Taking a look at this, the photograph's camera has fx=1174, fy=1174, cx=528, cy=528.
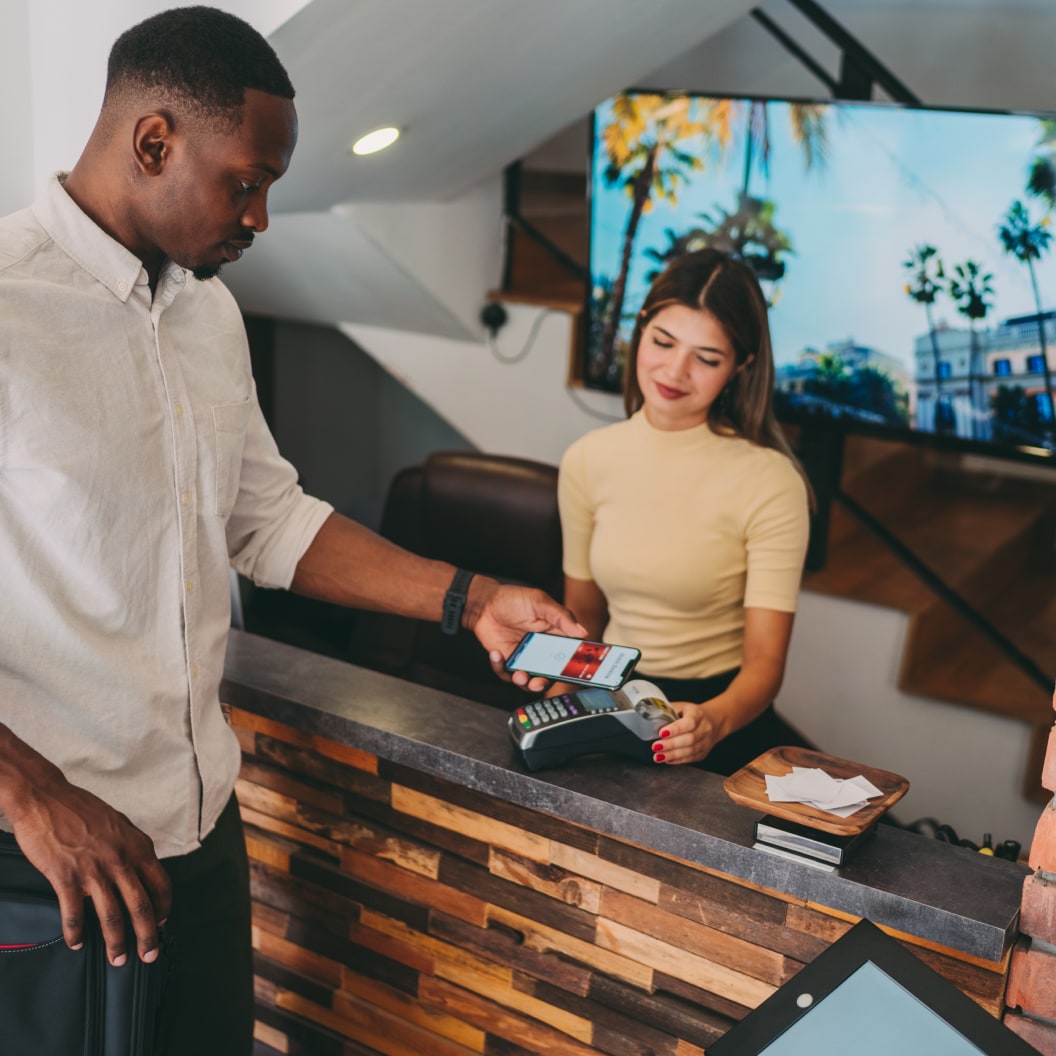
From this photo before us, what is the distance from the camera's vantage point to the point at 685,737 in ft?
5.19

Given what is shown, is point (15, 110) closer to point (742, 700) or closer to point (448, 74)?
point (448, 74)

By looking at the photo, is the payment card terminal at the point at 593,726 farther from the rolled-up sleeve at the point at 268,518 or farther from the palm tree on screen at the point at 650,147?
the palm tree on screen at the point at 650,147

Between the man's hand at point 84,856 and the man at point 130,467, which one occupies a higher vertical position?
the man at point 130,467

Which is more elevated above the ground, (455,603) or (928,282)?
(928,282)

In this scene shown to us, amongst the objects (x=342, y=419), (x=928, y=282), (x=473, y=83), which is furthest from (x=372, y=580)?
(x=342, y=419)

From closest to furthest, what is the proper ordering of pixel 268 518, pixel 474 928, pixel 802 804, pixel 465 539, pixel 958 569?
pixel 802 804 → pixel 268 518 → pixel 474 928 → pixel 465 539 → pixel 958 569

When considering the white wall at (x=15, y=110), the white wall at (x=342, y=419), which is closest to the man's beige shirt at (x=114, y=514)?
the white wall at (x=15, y=110)

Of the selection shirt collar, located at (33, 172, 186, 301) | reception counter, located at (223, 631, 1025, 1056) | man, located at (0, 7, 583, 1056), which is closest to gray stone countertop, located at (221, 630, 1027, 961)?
reception counter, located at (223, 631, 1025, 1056)

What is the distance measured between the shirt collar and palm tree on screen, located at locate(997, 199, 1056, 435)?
2.22m

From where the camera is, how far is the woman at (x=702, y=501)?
6.64ft

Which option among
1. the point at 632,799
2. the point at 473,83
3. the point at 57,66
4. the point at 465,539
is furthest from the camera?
the point at 473,83

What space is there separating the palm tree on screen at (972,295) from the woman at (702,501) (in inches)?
38.2

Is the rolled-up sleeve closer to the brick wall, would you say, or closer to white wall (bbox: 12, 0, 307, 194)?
Answer: the brick wall

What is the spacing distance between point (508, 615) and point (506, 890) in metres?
0.39
